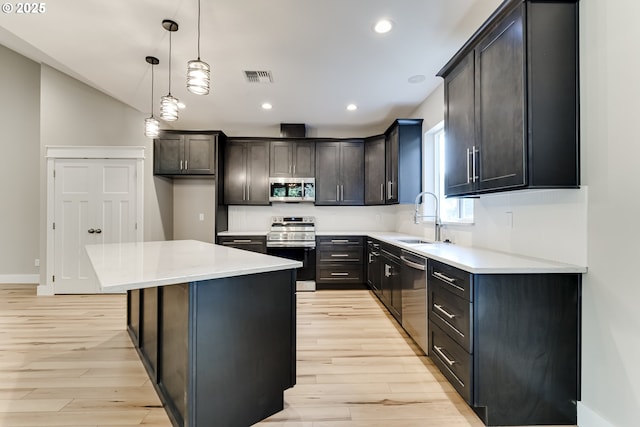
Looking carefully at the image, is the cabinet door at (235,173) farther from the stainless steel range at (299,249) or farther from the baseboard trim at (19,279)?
the baseboard trim at (19,279)

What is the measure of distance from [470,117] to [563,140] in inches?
25.9

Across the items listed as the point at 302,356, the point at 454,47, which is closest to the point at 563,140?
the point at 454,47

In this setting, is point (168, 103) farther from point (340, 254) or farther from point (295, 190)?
point (340, 254)

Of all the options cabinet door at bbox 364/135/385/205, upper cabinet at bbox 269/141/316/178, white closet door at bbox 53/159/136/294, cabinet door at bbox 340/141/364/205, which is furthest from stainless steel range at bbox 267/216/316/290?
white closet door at bbox 53/159/136/294

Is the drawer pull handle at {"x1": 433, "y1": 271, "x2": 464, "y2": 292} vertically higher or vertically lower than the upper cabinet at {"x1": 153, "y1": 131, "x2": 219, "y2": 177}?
lower

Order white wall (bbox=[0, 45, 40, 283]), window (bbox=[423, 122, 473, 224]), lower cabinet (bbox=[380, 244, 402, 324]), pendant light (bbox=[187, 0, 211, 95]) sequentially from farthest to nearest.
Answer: white wall (bbox=[0, 45, 40, 283]) < window (bbox=[423, 122, 473, 224]) < lower cabinet (bbox=[380, 244, 402, 324]) < pendant light (bbox=[187, 0, 211, 95])

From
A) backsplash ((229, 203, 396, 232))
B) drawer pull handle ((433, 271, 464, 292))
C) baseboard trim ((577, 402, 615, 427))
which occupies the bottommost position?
baseboard trim ((577, 402, 615, 427))

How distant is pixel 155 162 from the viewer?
4.46 meters

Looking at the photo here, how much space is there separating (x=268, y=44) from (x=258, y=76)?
640mm

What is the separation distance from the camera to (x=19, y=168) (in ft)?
15.1

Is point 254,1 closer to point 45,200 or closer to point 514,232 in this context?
point 514,232

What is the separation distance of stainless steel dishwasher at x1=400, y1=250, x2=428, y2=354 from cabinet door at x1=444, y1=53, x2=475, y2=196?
0.68m

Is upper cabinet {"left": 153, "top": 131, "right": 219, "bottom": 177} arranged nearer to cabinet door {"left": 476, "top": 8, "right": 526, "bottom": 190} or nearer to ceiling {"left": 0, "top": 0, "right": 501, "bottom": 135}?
ceiling {"left": 0, "top": 0, "right": 501, "bottom": 135}

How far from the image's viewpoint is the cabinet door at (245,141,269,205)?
15.8 ft
